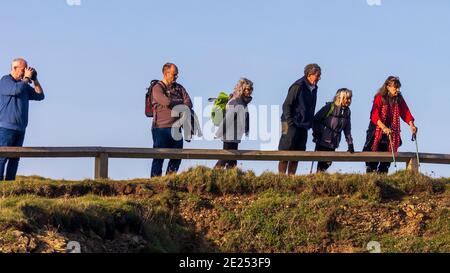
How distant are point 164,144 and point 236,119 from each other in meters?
1.29

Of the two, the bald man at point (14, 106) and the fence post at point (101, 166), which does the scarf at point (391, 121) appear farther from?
the bald man at point (14, 106)

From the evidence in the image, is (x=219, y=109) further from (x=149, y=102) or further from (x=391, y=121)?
(x=391, y=121)

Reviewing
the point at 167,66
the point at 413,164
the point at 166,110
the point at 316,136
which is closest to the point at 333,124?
the point at 316,136

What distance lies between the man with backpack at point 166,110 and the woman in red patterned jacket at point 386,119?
3.27m

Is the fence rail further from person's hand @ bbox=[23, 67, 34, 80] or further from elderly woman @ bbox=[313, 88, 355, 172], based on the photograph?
person's hand @ bbox=[23, 67, 34, 80]

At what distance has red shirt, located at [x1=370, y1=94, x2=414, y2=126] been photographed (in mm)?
23094

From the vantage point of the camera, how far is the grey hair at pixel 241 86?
890 inches

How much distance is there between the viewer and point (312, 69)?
74.9 ft

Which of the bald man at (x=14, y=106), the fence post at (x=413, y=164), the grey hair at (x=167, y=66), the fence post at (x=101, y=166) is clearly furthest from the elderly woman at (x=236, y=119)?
the bald man at (x=14, y=106)
